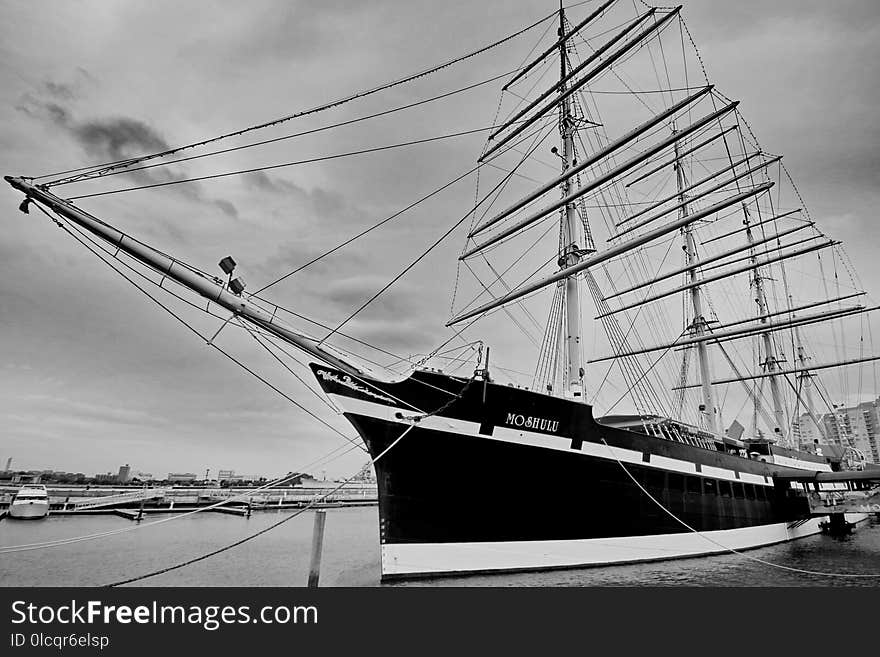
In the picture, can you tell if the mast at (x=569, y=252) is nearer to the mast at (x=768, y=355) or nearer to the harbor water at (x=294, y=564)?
the harbor water at (x=294, y=564)

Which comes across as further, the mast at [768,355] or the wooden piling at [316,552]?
the mast at [768,355]

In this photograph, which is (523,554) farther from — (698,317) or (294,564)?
(698,317)

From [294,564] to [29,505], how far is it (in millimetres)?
23201

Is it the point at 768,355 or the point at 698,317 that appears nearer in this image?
the point at 698,317

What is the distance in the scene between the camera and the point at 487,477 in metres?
11.0

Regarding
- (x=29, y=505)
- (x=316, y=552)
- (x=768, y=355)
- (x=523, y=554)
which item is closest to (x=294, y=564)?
(x=316, y=552)

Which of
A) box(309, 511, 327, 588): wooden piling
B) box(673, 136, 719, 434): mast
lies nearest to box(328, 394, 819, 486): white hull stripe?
box(309, 511, 327, 588): wooden piling

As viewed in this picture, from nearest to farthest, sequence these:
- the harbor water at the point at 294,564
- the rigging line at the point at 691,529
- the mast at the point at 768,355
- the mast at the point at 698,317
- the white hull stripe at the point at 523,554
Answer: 1. the white hull stripe at the point at 523,554
2. the harbor water at the point at 294,564
3. the rigging line at the point at 691,529
4. the mast at the point at 698,317
5. the mast at the point at 768,355

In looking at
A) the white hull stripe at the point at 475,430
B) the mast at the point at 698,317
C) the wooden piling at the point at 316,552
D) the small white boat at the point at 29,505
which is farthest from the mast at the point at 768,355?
the small white boat at the point at 29,505

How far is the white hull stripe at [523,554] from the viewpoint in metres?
10.5

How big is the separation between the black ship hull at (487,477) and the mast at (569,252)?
6.96 feet

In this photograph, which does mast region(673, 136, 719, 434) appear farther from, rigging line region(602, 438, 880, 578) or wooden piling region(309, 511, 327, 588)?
wooden piling region(309, 511, 327, 588)
